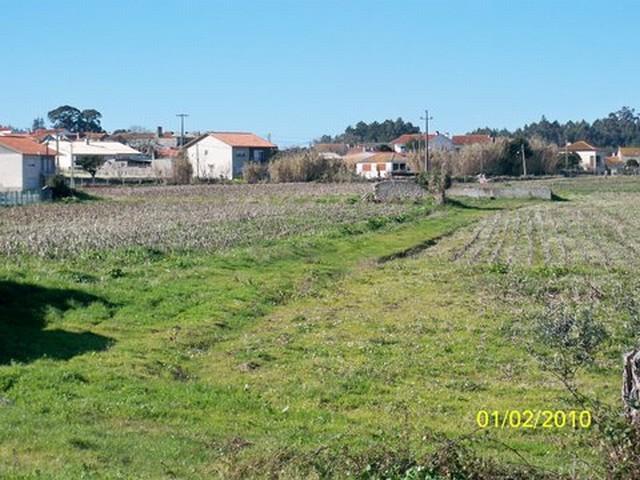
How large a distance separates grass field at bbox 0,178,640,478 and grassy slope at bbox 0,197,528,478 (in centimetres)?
5

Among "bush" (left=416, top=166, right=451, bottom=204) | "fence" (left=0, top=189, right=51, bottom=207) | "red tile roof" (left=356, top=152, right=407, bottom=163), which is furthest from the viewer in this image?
"red tile roof" (left=356, top=152, right=407, bottom=163)

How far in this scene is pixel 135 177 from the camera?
101m

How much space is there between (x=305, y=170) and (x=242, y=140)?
18235 millimetres

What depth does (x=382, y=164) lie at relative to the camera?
403 feet

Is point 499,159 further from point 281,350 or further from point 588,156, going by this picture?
point 281,350

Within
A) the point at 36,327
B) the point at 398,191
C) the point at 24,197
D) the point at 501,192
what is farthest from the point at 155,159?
the point at 36,327

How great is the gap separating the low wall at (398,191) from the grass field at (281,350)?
27.3 m

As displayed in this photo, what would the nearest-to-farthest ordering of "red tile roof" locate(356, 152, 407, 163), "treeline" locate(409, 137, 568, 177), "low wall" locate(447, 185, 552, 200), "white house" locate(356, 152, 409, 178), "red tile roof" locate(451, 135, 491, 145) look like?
"low wall" locate(447, 185, 552, 200) → "treeline" locate(409, 137, 568, 177) → "white house" locate(356, 152, 409, 178) → "red tile roof" locate(356, 152, 407, 163) → "red tile roof" locate(451, 135, 491, 145)

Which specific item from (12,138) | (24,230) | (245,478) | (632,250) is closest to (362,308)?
(245,478)

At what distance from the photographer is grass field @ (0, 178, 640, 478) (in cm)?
1045

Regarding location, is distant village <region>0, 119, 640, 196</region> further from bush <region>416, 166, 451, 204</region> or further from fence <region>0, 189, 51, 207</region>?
bush <region>416, 166, 451, 204</region>

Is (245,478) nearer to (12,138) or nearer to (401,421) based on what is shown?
(401,421)

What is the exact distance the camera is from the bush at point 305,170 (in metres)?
99.4
